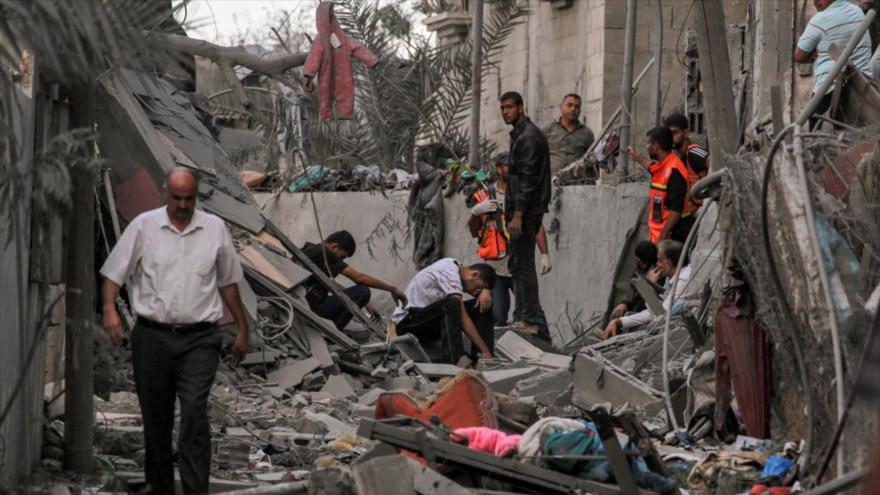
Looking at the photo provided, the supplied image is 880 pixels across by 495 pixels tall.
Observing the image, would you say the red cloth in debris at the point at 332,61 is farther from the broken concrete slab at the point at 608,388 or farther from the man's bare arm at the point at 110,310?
the man's bare arm at the point at 110,310

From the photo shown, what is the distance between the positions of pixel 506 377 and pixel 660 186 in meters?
2.43

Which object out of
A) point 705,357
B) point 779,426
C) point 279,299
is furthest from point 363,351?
point 779,426

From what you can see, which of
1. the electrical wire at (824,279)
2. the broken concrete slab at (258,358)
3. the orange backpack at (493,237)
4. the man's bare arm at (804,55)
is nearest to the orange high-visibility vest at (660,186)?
the man's bare arm at (804,55)

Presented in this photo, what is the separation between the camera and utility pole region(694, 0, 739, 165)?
12016 mm

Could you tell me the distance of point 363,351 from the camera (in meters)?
15.1

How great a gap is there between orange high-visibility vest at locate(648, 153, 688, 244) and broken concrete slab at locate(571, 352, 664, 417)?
242 cm

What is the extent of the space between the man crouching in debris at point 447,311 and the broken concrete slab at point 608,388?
2218mm

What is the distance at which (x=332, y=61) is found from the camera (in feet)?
52.6

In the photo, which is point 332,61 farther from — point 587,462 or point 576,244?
point 587,462

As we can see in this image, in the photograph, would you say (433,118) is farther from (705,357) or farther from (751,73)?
(705,357)

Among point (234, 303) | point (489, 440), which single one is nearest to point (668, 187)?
point (489, 440)

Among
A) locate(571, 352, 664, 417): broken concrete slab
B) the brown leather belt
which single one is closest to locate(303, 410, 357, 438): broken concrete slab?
locate(571, 352, 664, 417): broken concrete slab

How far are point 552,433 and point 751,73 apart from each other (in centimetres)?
873

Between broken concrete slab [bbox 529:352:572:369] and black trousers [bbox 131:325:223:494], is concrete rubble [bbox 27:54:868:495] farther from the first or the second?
black trousers [bbox 131:325:223:494]
